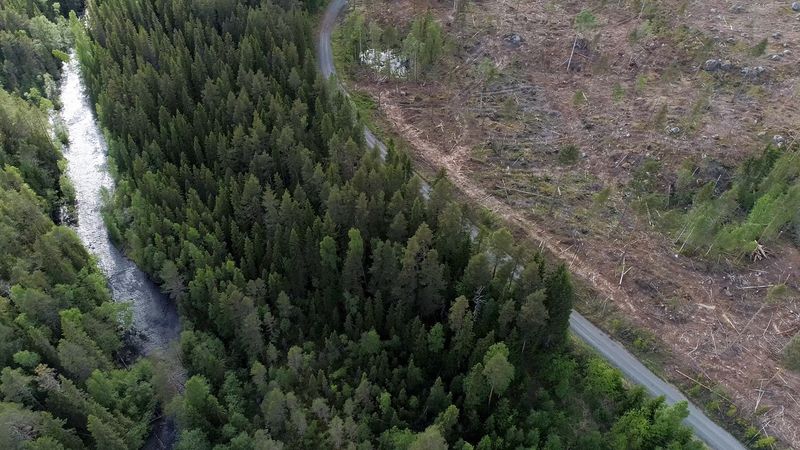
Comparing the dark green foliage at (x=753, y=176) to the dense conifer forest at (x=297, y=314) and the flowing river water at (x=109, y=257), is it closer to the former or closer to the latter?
the dense conifer forest at (x=297, y=314)

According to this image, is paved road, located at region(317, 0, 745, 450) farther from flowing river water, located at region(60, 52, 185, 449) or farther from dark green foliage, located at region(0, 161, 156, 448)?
dark green foliage, located at region(0, 161, 156, 448)

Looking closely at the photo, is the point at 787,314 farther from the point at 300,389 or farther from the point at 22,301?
the point at 22,301

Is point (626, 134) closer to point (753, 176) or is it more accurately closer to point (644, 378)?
point (753, 176)

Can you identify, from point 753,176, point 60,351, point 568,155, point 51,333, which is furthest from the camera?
point 568,155

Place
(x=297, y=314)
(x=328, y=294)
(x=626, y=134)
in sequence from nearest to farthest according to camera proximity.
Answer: (x=328, y=294) < (x=297, y=314) < (x=626, y=134)

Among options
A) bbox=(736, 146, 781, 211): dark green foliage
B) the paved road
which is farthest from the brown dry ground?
bbox=(736, 146, 781, 211): dark green foliage

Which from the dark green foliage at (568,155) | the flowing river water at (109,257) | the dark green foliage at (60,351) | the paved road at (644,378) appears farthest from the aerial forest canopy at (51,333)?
the dark green foliage at (568,155)

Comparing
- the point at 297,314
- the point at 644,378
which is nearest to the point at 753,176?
the point at 644,378
